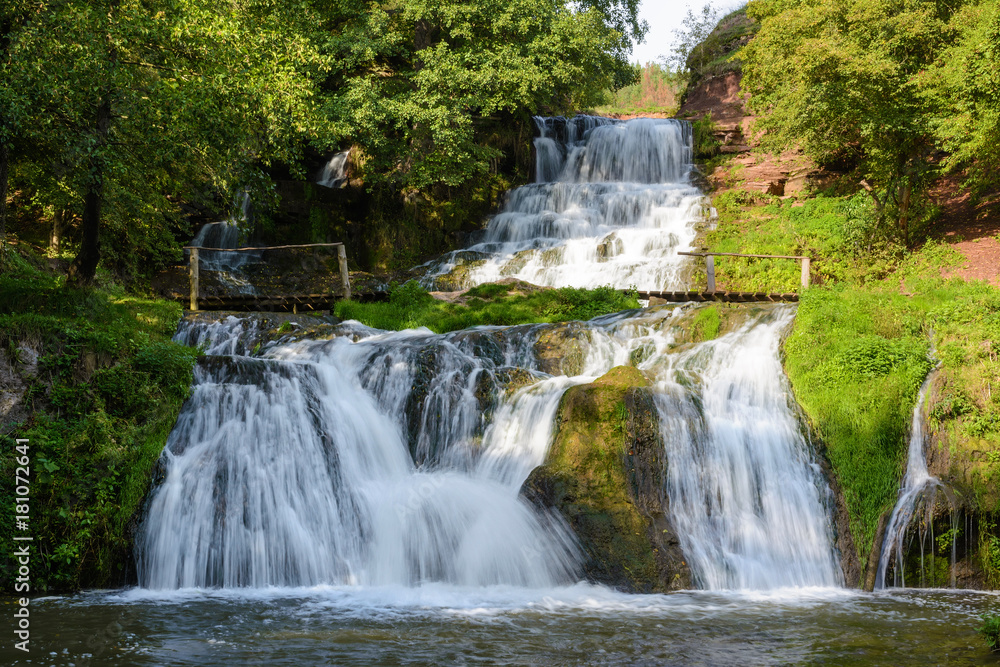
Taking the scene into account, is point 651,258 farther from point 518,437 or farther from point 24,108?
point 24,108

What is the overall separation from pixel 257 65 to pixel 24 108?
3.35 metres

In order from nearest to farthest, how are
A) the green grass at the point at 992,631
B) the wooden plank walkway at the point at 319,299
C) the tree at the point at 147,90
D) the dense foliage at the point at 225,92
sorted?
the green grass at the point at 992,631
the tree at the point at 147,90
the dense foliage at the point at 225,92
the wooden plank walkway at the point at 319,299

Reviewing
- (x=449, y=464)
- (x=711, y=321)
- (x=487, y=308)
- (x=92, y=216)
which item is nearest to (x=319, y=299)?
(x=487, y=308)

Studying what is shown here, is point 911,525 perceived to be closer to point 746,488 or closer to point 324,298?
point 746,488

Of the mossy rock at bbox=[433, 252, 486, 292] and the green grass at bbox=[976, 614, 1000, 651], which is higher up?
the mossy rock at bbox=[433, 252, 486, 292]

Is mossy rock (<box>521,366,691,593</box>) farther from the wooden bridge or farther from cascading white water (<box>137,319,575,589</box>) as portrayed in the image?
the wooden bridge

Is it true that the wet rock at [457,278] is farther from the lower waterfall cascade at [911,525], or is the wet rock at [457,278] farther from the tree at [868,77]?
the lower waterfall cascade at [911,525]

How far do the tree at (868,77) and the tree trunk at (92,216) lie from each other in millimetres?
15057

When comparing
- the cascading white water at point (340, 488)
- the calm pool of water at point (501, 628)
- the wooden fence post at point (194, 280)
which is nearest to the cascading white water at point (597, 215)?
the wooden fence post at point (194, 280)

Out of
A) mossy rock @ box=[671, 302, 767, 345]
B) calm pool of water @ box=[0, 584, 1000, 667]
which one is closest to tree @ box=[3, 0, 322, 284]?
calm pool of water @ box=[0, 584, 1000, 667]

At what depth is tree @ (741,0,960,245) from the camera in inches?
680

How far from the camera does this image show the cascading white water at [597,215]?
70.4 feet

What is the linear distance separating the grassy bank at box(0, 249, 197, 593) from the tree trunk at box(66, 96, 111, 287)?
2.19m

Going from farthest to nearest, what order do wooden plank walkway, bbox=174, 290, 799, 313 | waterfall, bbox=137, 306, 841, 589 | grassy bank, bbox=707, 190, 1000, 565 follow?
wooden plank walkway, bbox=174, 290, 799, 313 < grassy bank, bbox=707, 190, 1000, 565 < waterfall, bbox=137, 306, 841, 589
